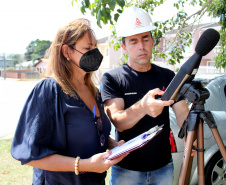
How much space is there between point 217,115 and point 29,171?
3.32m

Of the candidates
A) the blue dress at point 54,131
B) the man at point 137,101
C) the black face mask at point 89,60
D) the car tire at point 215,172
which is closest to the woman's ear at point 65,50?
the black face mask at point 89,60

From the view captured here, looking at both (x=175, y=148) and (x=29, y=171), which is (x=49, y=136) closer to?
(x=175, y=148)

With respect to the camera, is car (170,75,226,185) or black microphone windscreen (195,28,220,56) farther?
car (170,75,226,185)

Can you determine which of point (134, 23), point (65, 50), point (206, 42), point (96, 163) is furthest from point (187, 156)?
point (134, 23)

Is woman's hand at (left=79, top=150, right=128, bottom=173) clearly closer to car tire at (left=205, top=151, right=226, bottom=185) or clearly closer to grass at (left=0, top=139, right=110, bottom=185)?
car tire at (left=205, top=151, right=226, bottom=185)

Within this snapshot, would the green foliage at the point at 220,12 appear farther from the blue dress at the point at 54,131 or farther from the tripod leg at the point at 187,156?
the blue dress at the point at 54,131

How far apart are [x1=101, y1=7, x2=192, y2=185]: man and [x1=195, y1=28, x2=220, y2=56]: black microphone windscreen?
0.75 meters

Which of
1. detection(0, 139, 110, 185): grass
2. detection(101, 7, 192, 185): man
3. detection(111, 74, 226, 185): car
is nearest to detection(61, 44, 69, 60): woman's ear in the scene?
detection(101, 7, 192, 185): man

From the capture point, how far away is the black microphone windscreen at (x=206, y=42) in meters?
1.23

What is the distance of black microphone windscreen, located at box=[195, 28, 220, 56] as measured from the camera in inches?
48.4

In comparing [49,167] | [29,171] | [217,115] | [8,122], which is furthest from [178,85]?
[8,122]

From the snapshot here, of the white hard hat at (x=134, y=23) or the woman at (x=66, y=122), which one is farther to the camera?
the white hard hat at (x=134, y=23)

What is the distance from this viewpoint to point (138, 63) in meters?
2.05

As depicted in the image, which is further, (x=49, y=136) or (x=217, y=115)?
(x=217, y=115)
